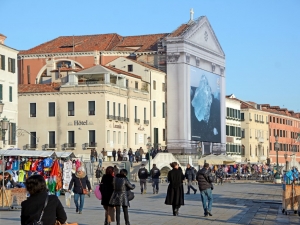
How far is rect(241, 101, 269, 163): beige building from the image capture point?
104m

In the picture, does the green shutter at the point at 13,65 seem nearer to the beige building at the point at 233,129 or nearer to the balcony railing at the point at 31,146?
the balcony railing at the point at 31,146

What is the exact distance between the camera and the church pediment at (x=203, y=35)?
76062 mm

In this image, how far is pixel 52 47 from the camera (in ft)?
267

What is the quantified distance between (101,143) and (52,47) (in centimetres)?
2118

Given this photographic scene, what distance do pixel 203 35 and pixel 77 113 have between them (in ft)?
65.5

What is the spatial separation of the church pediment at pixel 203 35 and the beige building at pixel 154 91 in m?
4.46

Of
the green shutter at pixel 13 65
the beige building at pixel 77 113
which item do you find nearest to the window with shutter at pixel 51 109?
the beige building at pixel 77 113

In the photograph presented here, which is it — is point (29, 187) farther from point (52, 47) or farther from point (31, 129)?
point (52, 47)

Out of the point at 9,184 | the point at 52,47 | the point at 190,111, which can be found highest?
the point at 52,47

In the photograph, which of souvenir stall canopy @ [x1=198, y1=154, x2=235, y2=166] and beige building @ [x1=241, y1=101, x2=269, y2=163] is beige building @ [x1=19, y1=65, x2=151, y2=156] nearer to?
souvenir stall canopy @ [x1=198, y1=154, x2=235, y2=166]

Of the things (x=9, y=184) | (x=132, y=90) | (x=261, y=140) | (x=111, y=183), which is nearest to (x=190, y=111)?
(x=132, y=90)

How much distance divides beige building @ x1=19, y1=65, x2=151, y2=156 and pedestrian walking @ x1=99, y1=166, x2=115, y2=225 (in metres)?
45.3

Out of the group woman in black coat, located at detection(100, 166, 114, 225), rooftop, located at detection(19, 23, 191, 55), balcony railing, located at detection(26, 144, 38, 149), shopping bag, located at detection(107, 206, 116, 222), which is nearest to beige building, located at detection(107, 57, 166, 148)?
rooftop, located at detection(19, 23, 191, 55)

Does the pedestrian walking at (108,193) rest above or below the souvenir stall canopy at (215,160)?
below
